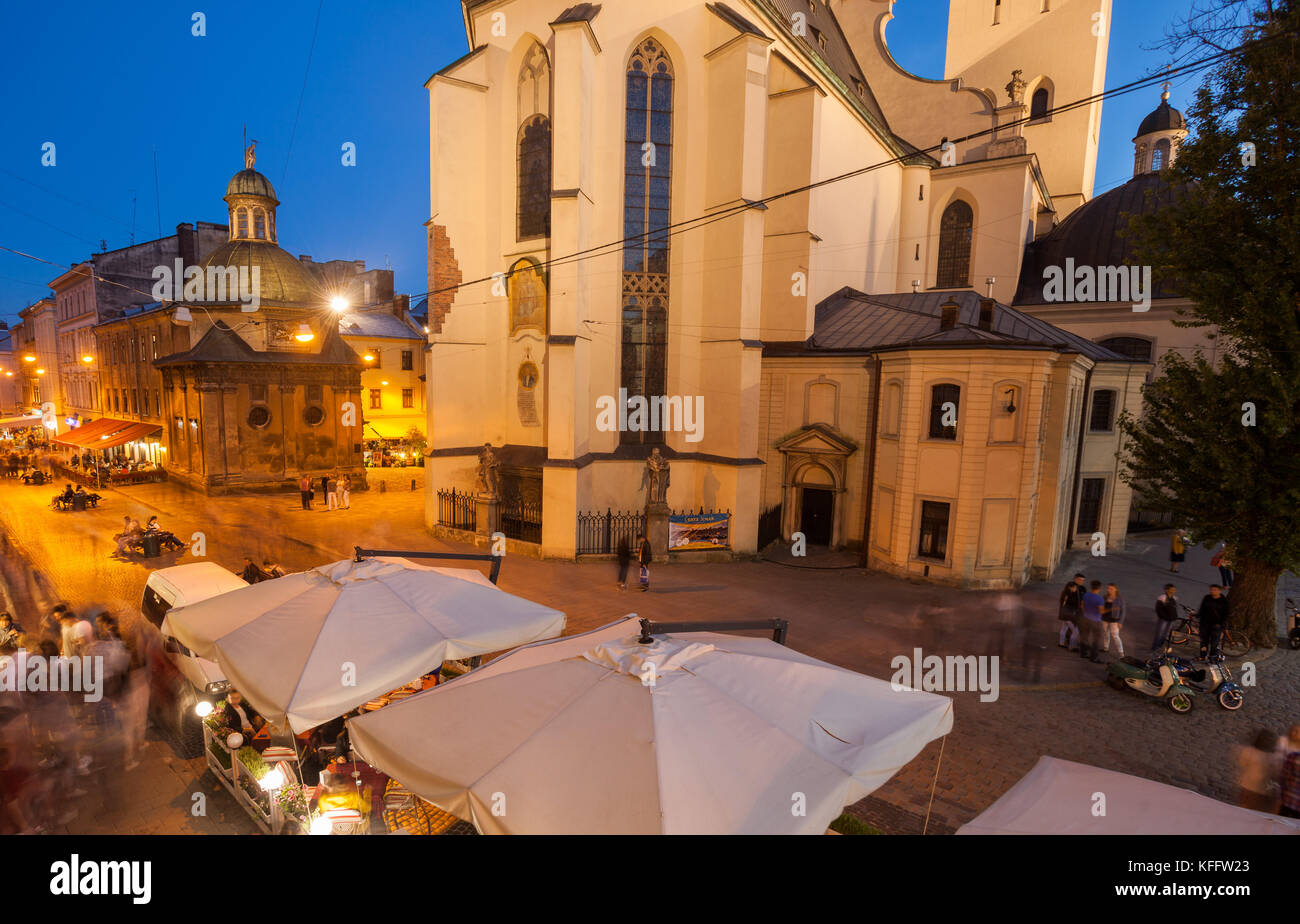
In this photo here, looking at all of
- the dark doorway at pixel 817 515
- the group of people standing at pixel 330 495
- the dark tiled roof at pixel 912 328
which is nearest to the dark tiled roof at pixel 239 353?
the group of people standing at pixel 330 495

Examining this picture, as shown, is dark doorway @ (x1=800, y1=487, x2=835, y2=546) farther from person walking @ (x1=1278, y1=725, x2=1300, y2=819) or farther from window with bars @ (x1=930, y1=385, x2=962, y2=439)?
person walking @ (x1=1278, y1=725, x2=1300, y2=819)

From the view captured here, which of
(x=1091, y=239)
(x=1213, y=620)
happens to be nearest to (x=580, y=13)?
(x=1213, y=620)

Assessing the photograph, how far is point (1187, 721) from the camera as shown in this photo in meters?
9.84

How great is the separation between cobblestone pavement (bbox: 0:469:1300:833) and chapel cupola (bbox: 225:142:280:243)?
13.8 m

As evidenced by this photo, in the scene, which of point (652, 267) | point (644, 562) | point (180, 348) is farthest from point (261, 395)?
point (644, 562)

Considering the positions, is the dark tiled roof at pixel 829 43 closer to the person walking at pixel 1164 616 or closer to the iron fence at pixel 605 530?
the iron fence at pixel 605 530

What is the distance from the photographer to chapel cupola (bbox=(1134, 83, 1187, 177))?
3309cm

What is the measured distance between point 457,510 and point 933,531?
14796mm

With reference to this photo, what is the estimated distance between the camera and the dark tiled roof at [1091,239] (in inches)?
1099

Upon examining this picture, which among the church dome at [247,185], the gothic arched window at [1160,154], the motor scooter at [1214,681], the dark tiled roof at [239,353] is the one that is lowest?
the motor scooter at [1214,681]

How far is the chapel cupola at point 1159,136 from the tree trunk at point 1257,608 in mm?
29755

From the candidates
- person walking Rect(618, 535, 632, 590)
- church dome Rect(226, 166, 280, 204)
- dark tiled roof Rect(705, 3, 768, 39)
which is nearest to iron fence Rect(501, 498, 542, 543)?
person walking Rect(618, 535, 632, 590)
